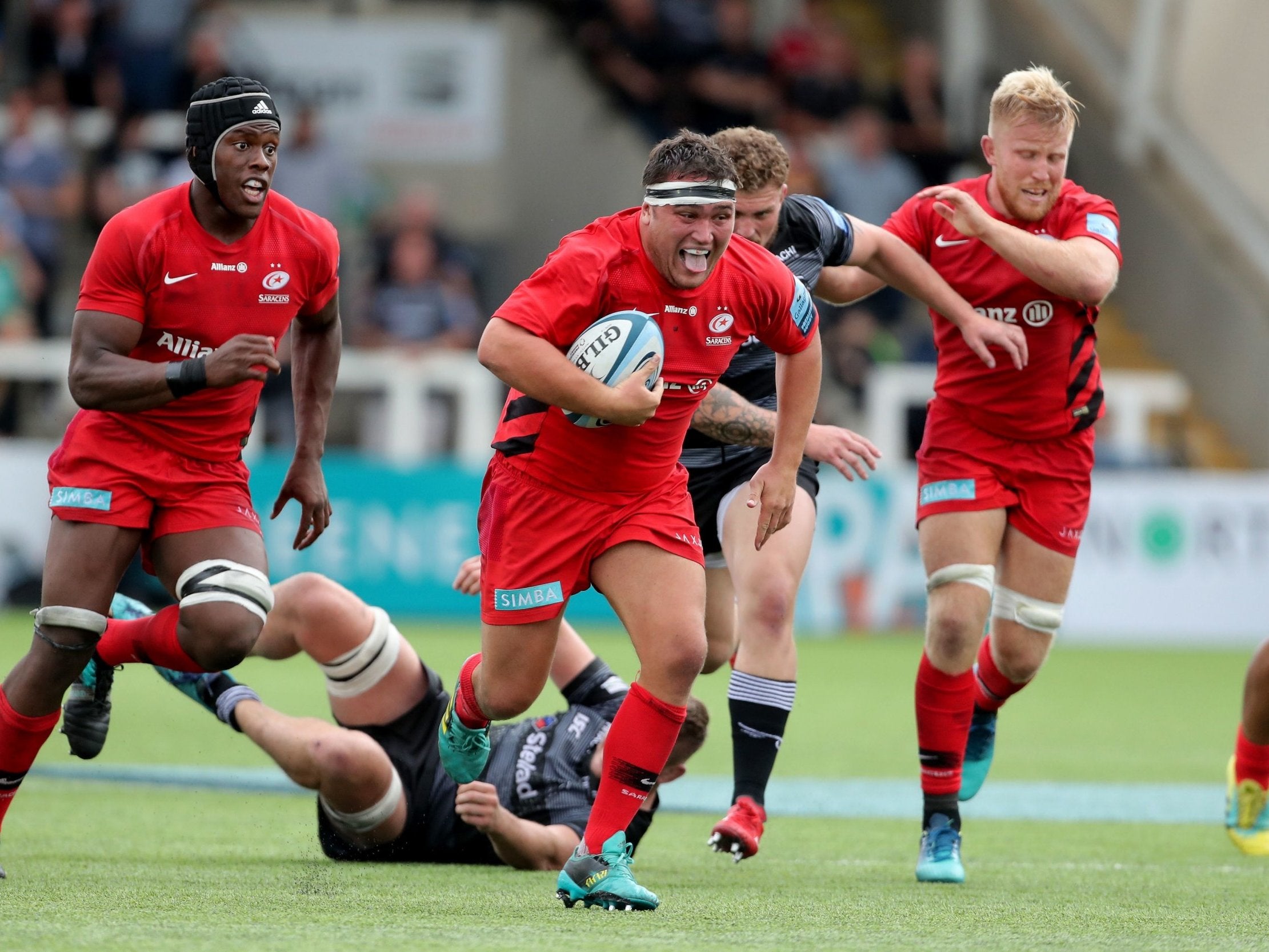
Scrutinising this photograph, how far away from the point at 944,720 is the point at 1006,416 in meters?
A: 1.08

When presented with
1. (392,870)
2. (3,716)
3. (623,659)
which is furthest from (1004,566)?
(623,659)

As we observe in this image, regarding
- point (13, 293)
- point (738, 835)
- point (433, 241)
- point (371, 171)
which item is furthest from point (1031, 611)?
point (371, 171)

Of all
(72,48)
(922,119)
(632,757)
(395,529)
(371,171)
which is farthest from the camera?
(371,171)

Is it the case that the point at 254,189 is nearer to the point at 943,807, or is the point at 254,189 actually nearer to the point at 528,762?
the point at 528,762

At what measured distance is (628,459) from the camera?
5.29m

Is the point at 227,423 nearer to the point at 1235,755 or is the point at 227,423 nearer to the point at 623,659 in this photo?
the point at 1235,755

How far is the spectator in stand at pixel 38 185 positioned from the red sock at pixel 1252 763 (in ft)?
37.4

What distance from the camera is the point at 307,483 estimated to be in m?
6.13

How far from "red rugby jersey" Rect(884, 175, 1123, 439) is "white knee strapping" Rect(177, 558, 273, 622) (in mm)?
2506

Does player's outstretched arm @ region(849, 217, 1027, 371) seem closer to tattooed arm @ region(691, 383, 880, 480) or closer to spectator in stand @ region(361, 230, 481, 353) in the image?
tattooed arm @ region(691, 383, 880, 480)

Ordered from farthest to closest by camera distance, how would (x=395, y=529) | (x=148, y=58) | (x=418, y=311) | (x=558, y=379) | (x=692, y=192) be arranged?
(x=148, y=58)
(x=418, y=311)
(x=395, y=529)
(x=692, y=192)
(x=558, y=379)

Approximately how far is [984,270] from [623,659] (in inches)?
267

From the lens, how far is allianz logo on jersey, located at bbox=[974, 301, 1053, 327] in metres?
6.39

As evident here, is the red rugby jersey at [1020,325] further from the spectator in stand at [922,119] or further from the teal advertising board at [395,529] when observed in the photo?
the spectator in stand at [922,119]
